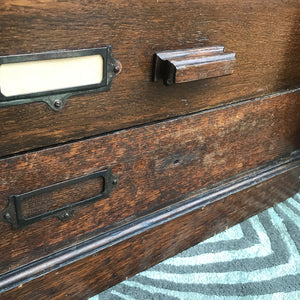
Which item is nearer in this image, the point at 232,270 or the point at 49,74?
the point at 49,74

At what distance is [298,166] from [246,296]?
16.5 inches

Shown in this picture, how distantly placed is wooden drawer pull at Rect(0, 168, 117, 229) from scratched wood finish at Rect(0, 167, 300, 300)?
12 centimetres

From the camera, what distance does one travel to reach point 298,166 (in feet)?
3.40

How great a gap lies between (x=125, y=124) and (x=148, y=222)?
0.23 m

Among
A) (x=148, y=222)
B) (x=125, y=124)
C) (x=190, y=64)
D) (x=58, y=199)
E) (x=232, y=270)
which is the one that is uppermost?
(x=190, y=64)

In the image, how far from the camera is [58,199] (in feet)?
2.05

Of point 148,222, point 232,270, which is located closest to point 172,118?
point 148,222

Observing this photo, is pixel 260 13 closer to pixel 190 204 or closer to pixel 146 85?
pixel 146 85

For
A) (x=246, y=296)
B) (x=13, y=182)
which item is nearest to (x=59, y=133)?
(x=13, y=182)

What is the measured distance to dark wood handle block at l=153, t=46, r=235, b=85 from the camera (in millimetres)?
606

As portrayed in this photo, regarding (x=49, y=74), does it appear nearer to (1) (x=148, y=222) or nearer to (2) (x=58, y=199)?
(2) (x=58, y=199)

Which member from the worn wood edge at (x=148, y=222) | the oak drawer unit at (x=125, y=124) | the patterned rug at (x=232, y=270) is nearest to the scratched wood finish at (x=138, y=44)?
the oak drawer unit at (x=125, y=124)

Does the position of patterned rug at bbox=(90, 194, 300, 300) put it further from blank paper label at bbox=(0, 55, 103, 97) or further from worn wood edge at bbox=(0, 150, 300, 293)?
blank paper label at bbox=(0, 55, 103, 97)

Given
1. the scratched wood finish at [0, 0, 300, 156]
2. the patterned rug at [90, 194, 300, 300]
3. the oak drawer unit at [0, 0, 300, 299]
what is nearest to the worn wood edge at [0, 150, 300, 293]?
the oak drawer unit at [0, 0, 300, 299]
